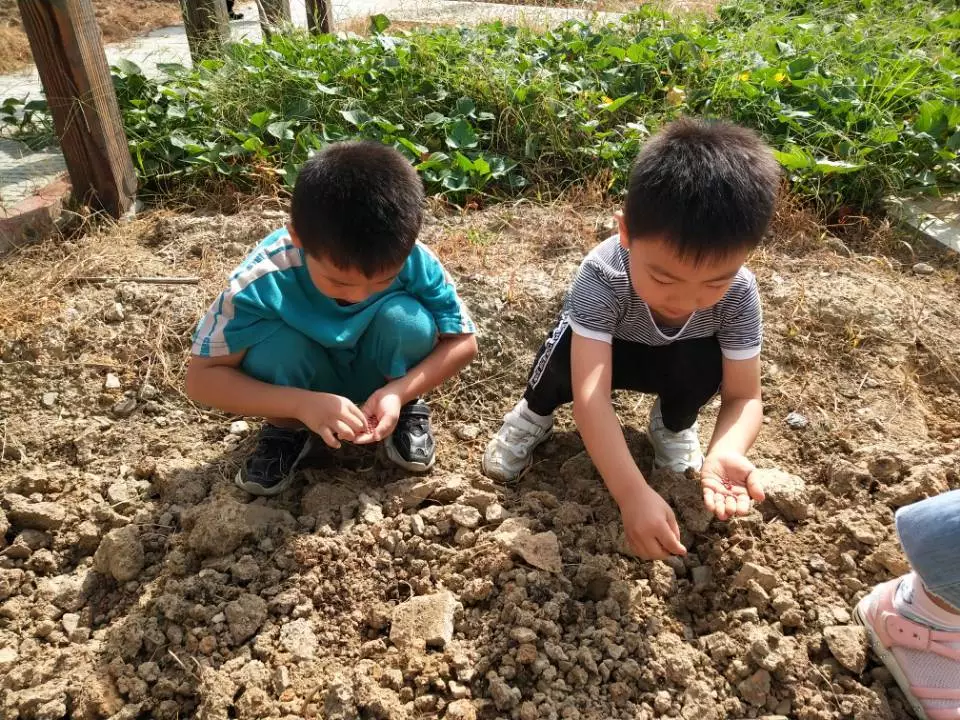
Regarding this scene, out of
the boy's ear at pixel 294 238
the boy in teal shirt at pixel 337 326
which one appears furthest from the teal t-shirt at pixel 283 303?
the boy's ear at pixel 294 238

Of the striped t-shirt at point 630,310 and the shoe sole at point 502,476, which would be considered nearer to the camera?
the striped t-shirt at point 630,310

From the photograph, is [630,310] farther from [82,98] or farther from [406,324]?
[82,98]

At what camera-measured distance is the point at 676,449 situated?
2047 millimetres

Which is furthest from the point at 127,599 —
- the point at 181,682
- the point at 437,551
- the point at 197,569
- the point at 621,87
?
the point at 621,87

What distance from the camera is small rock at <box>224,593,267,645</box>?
5.47 feet

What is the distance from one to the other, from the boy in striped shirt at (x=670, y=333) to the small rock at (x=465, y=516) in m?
0.19

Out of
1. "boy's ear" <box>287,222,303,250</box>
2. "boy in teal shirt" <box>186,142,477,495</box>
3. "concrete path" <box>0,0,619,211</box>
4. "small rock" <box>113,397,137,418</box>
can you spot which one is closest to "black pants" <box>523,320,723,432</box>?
"boy in teal shirt" <box>186,142,477,495</box>

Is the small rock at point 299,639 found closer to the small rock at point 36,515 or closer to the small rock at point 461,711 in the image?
the small rock at point 461,711

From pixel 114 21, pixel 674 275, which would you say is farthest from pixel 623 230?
pixel 114 21

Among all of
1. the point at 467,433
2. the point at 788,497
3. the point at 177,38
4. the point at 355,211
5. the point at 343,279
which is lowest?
the point at 467,433

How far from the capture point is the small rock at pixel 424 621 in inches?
64.6

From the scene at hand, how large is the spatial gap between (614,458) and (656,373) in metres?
0.38

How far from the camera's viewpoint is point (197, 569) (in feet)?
5.91

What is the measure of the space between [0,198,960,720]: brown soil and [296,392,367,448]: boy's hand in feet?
0.86
